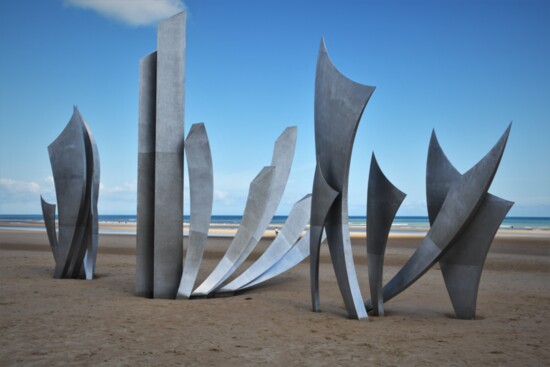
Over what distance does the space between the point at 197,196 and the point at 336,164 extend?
300cm

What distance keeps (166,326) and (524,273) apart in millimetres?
11484

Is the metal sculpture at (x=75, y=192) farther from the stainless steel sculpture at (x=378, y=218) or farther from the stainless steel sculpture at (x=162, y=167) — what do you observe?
the stainless steel sculpture at (x=378, y=218)

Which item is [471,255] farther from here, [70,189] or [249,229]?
[70,189]

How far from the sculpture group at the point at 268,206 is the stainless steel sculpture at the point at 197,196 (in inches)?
0.8

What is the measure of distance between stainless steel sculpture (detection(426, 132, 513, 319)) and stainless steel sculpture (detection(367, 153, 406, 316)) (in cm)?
93

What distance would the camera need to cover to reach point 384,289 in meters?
8.69

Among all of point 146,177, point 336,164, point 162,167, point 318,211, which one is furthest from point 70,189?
point 336,164

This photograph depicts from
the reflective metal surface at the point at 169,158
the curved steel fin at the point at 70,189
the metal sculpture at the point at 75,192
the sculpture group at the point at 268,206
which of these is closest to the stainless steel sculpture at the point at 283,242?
the sculpture group at the point at 268,206

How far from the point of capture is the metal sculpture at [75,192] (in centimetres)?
1146

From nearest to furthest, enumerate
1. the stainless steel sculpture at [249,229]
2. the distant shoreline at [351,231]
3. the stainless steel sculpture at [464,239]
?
the stainless steel sculpture at [464,239]
the stainless steel sculpture at [249,229]
the distant shoreline at [351,231]

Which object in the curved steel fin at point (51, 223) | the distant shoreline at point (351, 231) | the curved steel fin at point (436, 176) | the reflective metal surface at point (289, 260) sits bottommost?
the distant shoreline at point (351, 231)

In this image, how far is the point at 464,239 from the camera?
311 inches

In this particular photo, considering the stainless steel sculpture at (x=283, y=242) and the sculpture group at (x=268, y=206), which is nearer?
the sculpture group at (x=268, y=206)

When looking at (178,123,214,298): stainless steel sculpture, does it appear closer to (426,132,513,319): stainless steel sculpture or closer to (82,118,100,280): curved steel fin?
(82,118,100,280): curved steel fin
